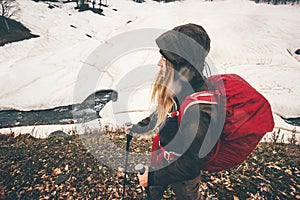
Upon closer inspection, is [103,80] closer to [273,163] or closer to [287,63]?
[273,163]

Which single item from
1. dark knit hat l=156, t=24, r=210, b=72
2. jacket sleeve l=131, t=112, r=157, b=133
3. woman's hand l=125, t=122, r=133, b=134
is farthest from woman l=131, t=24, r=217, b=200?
woman's hand l=125, t=122, r=133, b=134

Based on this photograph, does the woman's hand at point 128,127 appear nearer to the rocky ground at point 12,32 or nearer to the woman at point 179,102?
the woman at point 179,102

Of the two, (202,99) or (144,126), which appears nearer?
(202,99)

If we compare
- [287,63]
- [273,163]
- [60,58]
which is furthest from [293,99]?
[60,58]

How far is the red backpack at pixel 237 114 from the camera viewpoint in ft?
6.02

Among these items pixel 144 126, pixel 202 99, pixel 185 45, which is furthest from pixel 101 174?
pixel 185 45

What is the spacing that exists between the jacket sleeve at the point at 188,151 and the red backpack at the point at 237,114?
9 centimetres

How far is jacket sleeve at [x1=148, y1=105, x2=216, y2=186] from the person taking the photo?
1.77 metres

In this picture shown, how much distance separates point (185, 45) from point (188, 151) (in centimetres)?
95

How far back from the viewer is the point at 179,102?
7.00 feet

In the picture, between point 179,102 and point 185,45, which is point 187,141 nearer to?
point 179,102

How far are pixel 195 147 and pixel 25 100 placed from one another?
1377 cm

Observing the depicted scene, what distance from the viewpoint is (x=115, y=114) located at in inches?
446

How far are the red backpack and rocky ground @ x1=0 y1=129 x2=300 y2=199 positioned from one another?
9.60 ft
